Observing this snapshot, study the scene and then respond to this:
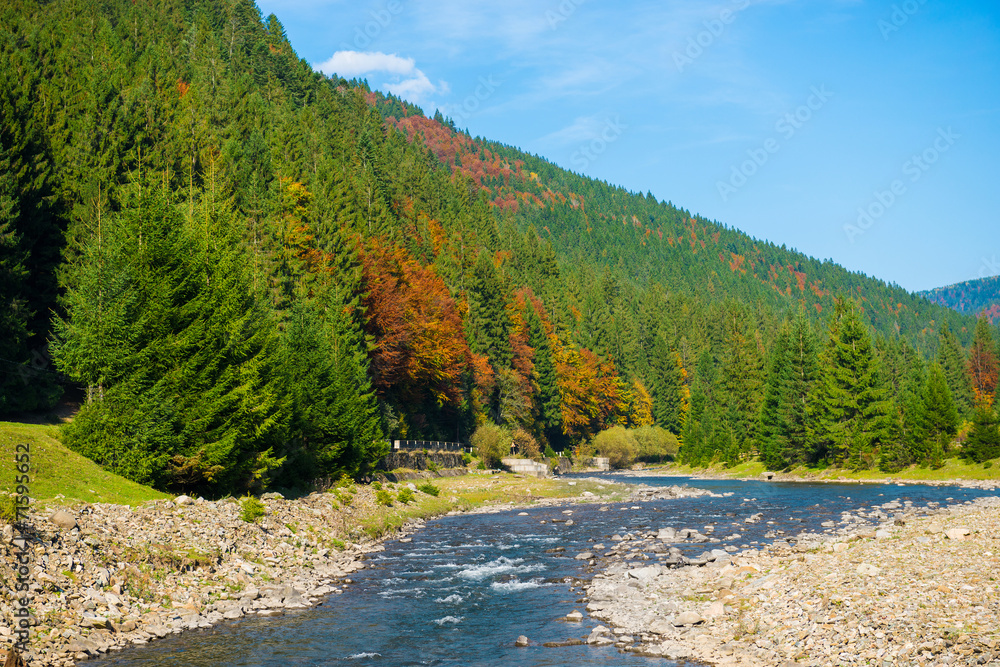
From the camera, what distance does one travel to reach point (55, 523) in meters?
19.1

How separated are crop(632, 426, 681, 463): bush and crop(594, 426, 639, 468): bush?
15.6 feet

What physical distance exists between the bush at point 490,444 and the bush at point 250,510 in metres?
50.6

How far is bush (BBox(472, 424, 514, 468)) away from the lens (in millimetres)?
79000

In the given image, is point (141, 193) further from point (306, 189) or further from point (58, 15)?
point (58, 15)

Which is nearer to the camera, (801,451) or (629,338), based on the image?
(801,451)

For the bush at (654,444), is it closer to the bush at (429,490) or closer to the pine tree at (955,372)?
the pine tree at (955,372)

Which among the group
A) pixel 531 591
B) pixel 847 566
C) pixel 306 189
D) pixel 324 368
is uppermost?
pixel 306 189

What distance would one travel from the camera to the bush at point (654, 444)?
125750 mm

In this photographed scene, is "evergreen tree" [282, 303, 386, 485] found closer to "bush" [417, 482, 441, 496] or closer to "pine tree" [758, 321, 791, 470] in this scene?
"bush" [417, 482, 441, 496]

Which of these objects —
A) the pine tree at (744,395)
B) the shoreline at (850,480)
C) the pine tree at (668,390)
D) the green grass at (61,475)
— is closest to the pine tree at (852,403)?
the shoreline at (850,480)

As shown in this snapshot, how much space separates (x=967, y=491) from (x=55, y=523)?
53785mm

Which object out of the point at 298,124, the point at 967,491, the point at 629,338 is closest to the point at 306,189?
the point at 298,124

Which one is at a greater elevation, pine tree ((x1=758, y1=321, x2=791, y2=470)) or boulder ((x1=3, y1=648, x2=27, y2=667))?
pine tree ((x1=758, y1=321, x2=791, y2=470))

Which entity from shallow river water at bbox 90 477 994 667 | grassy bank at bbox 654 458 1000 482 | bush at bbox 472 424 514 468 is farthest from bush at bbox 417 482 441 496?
grassy bank at bbox 654 458 1000 482
